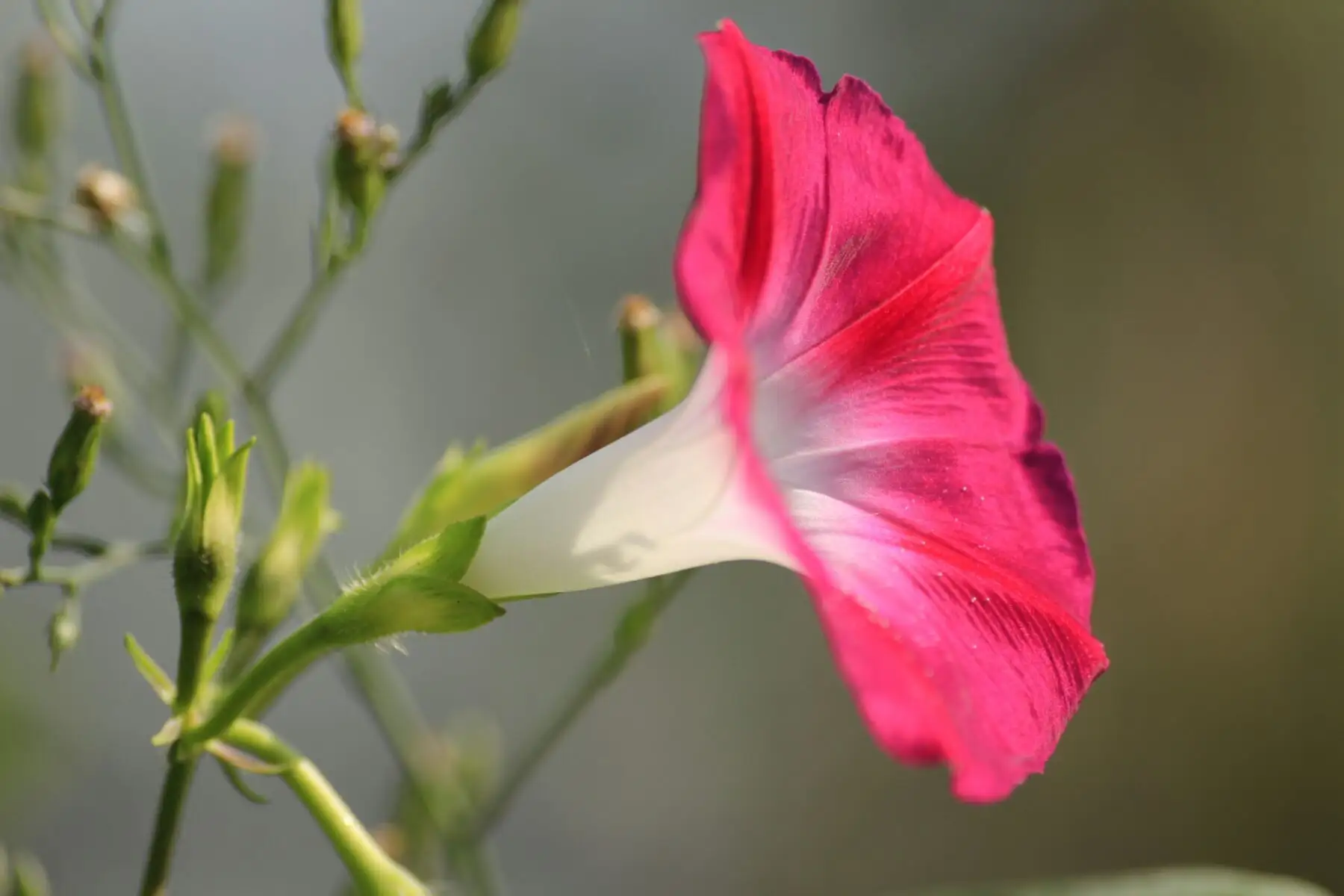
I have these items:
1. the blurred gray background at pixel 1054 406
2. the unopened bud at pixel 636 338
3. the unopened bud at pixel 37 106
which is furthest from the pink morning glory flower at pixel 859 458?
the blurred gray background at pixel 1054 406

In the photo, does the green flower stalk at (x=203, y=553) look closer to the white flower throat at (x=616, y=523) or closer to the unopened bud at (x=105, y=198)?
the white flower throat at (x=616, y=523)

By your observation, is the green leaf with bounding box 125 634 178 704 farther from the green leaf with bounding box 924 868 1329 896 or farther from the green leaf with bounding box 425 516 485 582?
the green leaf with bounding box 924 868 1329 896

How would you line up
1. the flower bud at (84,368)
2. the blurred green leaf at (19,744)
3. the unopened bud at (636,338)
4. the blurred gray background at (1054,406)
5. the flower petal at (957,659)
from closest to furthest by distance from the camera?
the flower petal at (957,659) < the unopened bud at (636,338) < the flower bud at (84,368) < the blurred green leaf at (19,744) < the blurred gray background at (1054,406)

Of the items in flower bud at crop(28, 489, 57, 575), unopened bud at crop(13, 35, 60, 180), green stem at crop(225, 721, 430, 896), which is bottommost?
green stem at crop(225, 721, 430, 896)

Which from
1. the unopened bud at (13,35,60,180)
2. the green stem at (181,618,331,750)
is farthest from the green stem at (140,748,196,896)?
the unopened bud at (13,35,60,180)

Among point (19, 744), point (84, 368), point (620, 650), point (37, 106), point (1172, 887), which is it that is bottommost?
point (19, 744)

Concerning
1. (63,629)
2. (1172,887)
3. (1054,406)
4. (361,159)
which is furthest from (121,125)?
(1054,406)

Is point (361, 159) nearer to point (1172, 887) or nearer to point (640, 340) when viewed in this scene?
point (640, 340)
